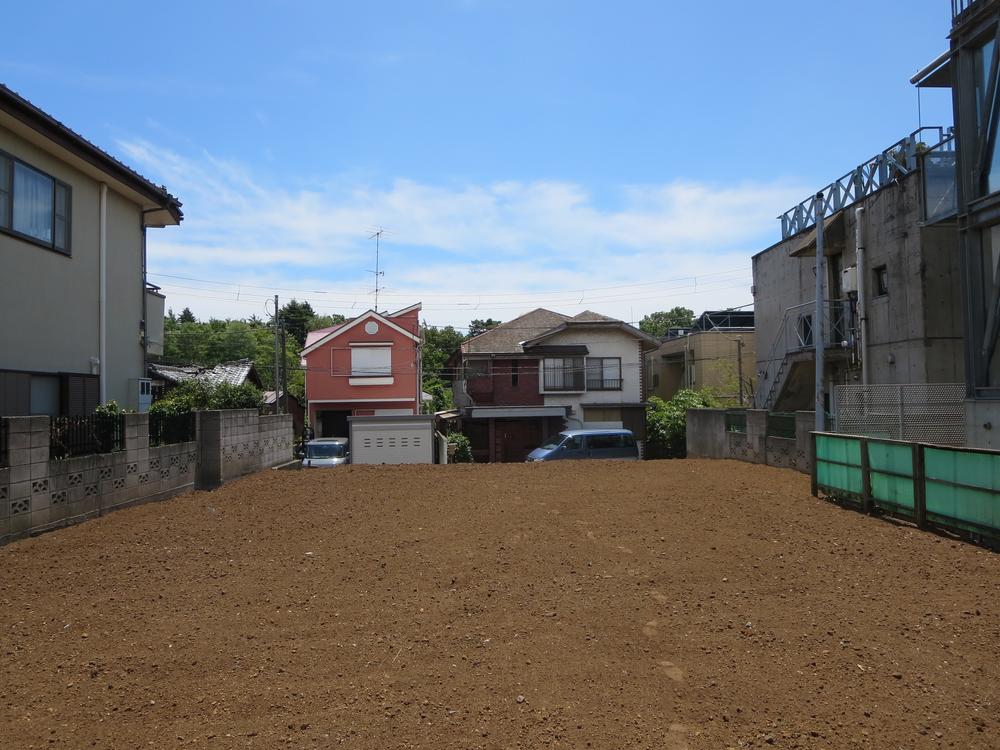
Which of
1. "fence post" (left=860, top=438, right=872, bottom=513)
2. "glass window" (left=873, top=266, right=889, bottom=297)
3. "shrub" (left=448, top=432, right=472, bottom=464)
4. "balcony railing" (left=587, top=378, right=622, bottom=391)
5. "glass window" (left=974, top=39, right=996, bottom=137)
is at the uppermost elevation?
"glass window" (left=974, top=39, right=996, bottom=137)

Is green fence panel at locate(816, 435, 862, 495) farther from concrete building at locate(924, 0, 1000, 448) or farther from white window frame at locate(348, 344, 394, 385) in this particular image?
white window frame at locate(348, 344, 394, 385)

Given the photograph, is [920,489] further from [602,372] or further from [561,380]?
[602,372]

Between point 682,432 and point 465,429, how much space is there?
1000 centimetres

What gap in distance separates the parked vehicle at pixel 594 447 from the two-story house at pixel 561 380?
45.1ft

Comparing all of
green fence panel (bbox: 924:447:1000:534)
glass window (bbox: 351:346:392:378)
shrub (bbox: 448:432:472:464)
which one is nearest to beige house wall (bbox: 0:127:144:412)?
green fence panel (bbox: 924:447:1000:534)

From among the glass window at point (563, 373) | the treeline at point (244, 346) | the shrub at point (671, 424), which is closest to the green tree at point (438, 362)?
the treeline at point (244, 346)

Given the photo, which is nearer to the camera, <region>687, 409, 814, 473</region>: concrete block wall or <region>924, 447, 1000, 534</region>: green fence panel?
<region>924, 447, 1000, 534</region>: green fence panel

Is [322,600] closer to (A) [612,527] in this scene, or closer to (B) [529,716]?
(B) [529,716]

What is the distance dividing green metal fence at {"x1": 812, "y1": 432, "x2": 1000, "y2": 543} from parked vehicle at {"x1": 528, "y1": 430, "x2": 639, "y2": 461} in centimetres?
790

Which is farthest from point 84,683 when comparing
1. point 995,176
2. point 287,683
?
point 995,176

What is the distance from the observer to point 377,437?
1841 centimetres

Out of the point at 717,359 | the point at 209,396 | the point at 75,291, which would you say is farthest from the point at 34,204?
the point at 717,359

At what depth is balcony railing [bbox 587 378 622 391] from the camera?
32469 millimetres

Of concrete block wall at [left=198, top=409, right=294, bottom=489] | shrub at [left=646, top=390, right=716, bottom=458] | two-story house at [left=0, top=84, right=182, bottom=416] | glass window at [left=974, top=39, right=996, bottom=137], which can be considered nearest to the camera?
two-story house at [left=0, top=84, right=182, bottom=416]
